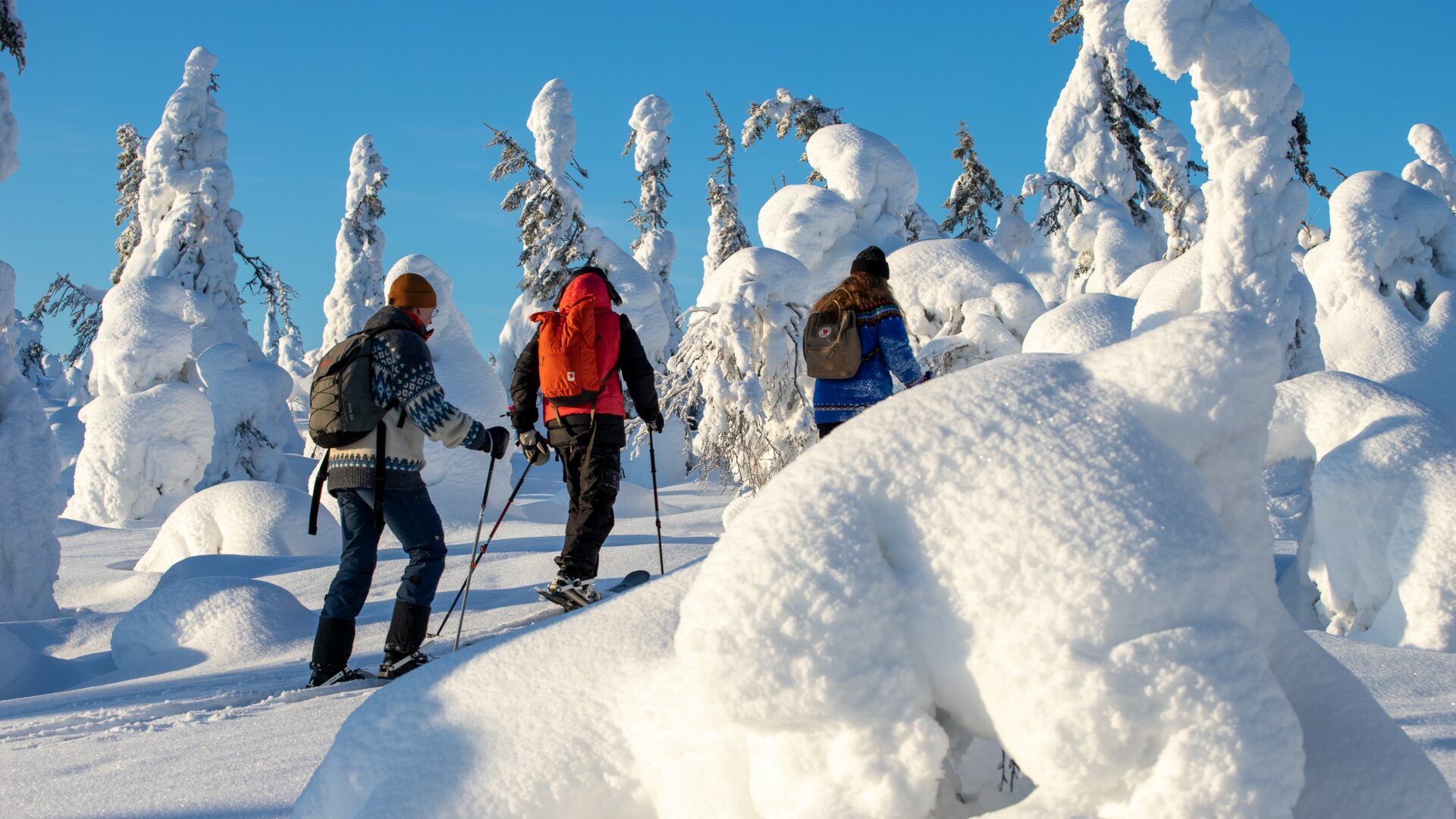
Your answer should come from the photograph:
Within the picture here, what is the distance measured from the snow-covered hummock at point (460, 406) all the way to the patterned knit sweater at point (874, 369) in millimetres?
6906

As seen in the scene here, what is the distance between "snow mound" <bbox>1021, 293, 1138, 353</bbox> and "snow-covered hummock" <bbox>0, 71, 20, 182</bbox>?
9.67 metres

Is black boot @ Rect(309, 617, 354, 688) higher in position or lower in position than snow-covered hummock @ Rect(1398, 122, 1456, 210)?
lower

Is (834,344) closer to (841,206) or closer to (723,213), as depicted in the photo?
(841,206)

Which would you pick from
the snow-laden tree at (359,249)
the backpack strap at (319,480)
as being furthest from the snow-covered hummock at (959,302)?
the snow-laden tree at (359,249)

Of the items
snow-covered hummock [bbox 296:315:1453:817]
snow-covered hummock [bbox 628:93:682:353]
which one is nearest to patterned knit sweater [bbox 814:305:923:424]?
snow-covered hummock [bbox 296:315:1453:817]

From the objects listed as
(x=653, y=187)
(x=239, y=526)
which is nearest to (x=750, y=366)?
(x=239, y=526)

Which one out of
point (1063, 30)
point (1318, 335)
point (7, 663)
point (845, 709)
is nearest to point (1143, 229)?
point (1063, 30)

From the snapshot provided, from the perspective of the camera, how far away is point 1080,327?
394 inches

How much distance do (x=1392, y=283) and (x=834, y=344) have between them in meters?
8.70

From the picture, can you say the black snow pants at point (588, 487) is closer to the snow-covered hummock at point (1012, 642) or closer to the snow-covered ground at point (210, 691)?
the snow-covered ground at point (210, 691)

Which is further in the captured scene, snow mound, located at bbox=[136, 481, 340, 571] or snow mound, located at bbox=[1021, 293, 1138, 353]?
snow mound, located at bbox=[136, 481, 340, 571]

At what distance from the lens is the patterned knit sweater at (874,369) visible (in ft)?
18.4

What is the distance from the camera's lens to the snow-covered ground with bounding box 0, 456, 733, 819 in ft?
9.89

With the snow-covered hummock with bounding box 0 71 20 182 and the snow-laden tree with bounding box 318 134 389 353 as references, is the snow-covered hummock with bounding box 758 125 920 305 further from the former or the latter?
the snow-laden tree with bounding box 318 134 389 353
